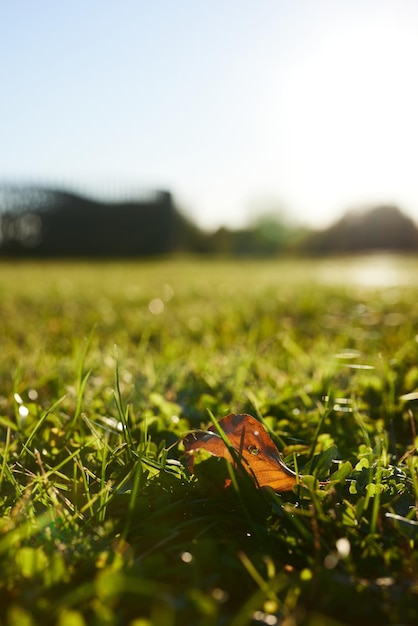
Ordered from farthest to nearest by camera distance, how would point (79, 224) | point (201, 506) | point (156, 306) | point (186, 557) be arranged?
1. point (79, 224)
2. point (156, 306)
3. point (201, 506)
4. point (186, 557)

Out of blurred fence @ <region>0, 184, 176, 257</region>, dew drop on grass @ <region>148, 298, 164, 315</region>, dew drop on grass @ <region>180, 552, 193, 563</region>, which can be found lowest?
dew drop on grass @ <region>180, 552, 193, 563</region>

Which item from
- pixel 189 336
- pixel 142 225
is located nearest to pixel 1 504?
pixel 189 336

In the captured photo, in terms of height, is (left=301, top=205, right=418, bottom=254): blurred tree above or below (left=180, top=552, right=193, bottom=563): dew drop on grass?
above

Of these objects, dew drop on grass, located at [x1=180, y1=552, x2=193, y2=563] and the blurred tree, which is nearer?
dew drop on grass, located at [x1=180, y1=552, x2=193, y2=563]

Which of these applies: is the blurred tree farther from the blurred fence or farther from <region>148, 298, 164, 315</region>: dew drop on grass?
<region>148, 298, 164, 315</region>: dew drop on grass

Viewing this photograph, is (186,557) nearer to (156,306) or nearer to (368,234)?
(156,306)

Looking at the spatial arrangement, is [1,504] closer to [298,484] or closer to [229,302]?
[298,484]

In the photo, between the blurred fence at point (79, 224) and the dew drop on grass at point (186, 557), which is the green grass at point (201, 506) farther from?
the blurred fence at point (79, 224)

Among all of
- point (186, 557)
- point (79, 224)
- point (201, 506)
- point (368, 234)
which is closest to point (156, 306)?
point (201, 506)

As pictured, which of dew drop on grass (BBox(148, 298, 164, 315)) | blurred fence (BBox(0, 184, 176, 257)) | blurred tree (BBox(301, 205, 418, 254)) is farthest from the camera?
blurred tree (BBox(301, 205, 418, 254))

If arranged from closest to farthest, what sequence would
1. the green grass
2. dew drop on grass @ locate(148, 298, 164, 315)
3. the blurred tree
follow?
the green grass
dew drop on grass @ locate(148, 298, 164, 315)
the blurred tree

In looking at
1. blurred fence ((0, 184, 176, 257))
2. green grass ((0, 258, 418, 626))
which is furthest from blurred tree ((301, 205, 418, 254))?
green grass ((0, 258, 418, 626))
